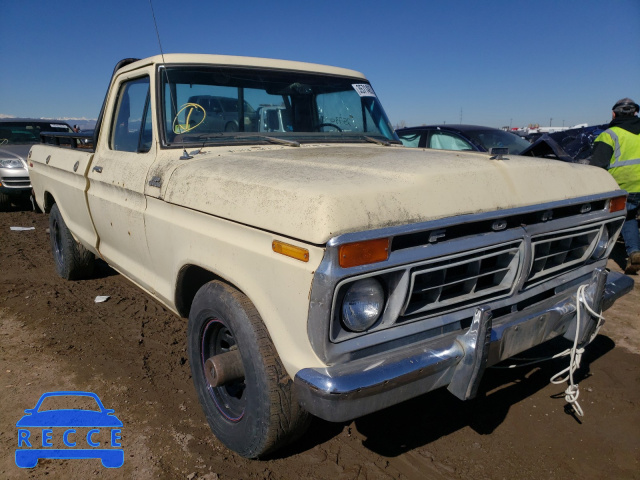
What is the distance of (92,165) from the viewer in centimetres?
364

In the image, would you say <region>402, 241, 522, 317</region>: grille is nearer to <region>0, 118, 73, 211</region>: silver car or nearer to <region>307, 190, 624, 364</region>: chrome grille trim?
<region>307, 190, 624, 364</region>: chrome grille trim

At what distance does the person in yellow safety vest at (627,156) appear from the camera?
16.9 feet

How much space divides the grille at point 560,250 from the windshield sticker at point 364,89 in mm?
1885

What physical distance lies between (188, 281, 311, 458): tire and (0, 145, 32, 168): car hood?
8.64 meters

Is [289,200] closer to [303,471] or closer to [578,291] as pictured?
[303,471]

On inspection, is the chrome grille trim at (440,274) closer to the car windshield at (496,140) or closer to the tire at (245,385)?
the tire at (245,385)

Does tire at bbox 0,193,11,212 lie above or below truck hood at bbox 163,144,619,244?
below

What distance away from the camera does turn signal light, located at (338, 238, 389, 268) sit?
1640 millimetres

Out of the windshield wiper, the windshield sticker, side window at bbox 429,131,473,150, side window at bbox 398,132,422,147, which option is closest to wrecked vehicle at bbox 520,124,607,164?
side window at bbox 429,131,473,150

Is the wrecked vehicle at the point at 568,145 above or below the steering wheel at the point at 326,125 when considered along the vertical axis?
below

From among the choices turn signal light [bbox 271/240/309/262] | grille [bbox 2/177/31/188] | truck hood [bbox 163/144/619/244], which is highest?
truck hood [bbox 163/144/619/244]

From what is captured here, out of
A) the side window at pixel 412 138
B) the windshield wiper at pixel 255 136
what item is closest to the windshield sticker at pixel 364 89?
the windshield wiper at pixel 255 136

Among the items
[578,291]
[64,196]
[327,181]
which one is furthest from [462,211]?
[64,196]

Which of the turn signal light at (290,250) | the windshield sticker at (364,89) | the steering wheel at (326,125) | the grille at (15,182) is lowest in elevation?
the grille at (15,182)
